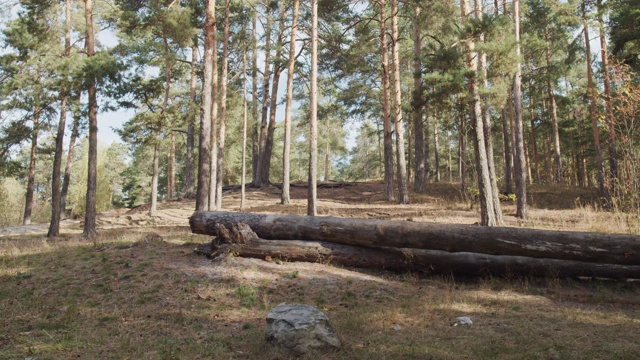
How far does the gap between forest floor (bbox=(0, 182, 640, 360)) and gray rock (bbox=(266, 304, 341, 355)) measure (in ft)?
0.51

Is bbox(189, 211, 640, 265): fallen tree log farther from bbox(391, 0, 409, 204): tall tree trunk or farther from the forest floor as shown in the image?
bbox(391, 0, 409, 204): tall tree trunk

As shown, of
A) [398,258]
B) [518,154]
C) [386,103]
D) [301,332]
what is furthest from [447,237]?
[386,103]

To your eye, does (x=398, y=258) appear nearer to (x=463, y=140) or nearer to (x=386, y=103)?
(x=386, y=103)

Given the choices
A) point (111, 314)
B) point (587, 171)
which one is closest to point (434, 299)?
point (111, 314)

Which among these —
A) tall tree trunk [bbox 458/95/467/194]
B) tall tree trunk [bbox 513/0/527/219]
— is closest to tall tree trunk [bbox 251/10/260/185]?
tall tree trunk [bbox 458/95/467/194]

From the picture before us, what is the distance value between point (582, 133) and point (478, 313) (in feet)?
94.5

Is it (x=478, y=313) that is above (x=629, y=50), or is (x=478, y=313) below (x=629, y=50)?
below

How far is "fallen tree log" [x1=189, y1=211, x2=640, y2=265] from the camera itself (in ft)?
23.9

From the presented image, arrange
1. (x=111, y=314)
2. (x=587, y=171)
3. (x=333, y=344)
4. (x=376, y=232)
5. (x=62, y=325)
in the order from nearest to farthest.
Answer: (x=333, y=344), (x=62, y=325), (x=111, y=314), (x=376, y=232), (x=587, y=171)

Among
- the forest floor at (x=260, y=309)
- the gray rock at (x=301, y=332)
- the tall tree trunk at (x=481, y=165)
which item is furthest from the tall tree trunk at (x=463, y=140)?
the gray rock at (x=301, y=332)

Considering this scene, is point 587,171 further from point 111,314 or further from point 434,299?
point 111,314

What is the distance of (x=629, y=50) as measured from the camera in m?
16.6

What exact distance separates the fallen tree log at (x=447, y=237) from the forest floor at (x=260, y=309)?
66cm

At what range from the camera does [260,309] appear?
6.59m
